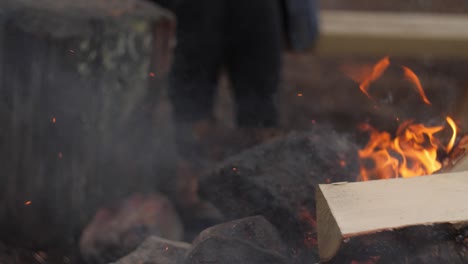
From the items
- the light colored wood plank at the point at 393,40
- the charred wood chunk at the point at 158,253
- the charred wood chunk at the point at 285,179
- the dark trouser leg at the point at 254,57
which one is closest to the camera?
the charred wood chunk at the point at 158,253

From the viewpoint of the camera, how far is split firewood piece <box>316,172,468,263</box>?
4.83 feet

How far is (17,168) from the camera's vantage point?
248 centimetres

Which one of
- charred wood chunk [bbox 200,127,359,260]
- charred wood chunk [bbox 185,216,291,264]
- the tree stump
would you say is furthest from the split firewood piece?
the tree stump

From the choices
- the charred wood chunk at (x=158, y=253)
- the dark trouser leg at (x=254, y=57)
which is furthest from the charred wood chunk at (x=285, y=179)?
the dark trouser leg at (x=254, y=57)

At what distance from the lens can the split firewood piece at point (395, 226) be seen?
1.47 meters

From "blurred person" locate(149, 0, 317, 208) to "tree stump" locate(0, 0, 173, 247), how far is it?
22.8 inches

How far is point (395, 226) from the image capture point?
4.79 ft

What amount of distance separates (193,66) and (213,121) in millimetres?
306

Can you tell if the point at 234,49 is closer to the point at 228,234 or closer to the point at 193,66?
the point at 193,66

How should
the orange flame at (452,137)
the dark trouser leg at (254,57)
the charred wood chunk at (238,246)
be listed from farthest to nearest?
the dark trouser leg at (254,57) → the orange flame at (452,137) → the charred wood chunk at (238,246)

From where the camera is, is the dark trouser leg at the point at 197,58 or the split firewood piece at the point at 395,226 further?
the dark trouser leg at the point at 197,58

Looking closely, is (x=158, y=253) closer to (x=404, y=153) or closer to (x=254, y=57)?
(x=404, y=153)

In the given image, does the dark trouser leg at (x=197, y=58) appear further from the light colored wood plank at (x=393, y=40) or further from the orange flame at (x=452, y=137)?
the orange flame at (x=452, y=137)

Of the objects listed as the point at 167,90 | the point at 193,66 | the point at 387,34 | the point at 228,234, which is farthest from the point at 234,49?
the point at 228,234
